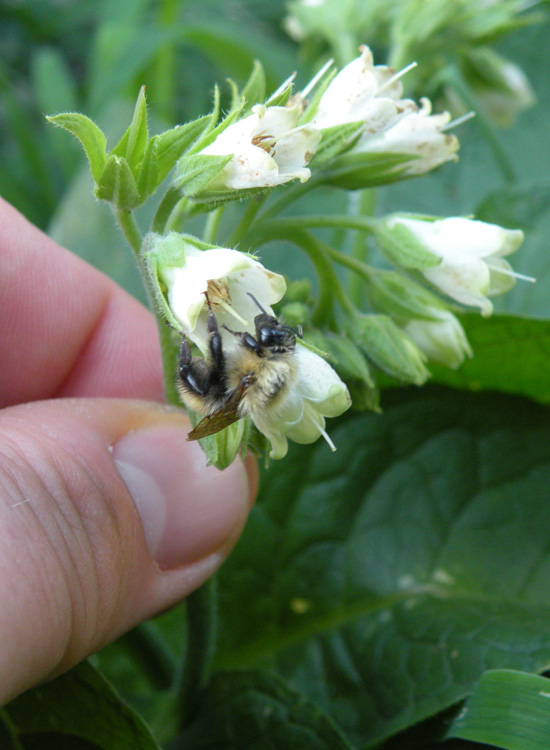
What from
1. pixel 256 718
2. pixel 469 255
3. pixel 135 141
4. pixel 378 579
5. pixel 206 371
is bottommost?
pixel 378 579

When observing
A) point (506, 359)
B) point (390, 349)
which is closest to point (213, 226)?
point (390, 349)

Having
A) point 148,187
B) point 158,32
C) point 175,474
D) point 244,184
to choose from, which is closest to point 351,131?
point 244,184

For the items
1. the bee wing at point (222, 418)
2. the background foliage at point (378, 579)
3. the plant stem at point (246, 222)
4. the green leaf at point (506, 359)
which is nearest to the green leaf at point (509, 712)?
the background foliage at point (378, 579)

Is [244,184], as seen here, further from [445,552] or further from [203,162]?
[445,552]

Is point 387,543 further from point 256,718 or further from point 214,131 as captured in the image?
point 214,131

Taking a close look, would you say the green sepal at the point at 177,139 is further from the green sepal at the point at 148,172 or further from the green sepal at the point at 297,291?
the green sepal at the point at 297,291

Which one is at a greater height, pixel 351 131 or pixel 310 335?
pixel 351 131

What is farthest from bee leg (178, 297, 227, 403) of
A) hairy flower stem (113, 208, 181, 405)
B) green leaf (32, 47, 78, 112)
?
green leaf (32, 47, 78, 112)
